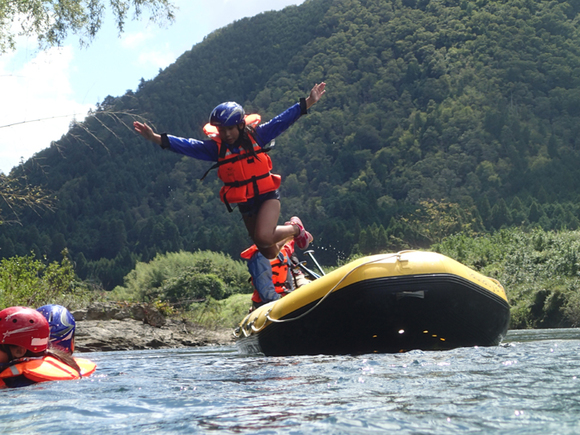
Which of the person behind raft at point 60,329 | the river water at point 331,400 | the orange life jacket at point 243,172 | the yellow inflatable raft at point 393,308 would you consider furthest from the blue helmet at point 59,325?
the yellow inflatable raft at point 393,308

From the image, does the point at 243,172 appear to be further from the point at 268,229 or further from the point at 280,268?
the point at 280,268

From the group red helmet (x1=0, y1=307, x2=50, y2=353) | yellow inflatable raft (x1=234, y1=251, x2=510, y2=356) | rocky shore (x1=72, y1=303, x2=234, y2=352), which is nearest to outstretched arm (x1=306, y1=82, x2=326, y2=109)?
yellow inflatable raft (x1=234, y1=251, x2=510, y2=356)

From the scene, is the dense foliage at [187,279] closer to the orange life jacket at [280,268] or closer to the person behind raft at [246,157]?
the orange life jacket at [280,268]

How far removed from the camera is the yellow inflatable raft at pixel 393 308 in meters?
5.66

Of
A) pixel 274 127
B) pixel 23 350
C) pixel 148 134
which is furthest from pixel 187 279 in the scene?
pixel 23 350

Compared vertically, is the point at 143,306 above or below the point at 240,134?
below

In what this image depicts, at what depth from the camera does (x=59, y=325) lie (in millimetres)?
5262

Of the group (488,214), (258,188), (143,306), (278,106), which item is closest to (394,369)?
(258,188)

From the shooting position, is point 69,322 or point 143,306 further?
point 143,306

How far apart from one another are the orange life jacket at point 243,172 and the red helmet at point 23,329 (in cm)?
210

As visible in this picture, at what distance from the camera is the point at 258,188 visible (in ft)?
20.3

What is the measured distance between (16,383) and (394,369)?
2423mm

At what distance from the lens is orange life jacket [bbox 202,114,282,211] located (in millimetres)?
6168

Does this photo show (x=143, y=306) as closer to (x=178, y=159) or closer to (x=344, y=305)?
(x=344, y=305)
